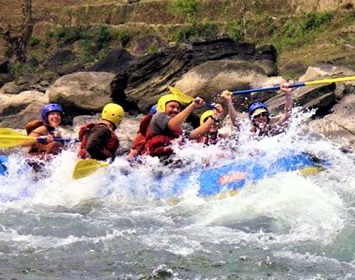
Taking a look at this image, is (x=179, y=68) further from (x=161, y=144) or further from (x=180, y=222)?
(x=180, y=222)

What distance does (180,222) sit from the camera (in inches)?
283

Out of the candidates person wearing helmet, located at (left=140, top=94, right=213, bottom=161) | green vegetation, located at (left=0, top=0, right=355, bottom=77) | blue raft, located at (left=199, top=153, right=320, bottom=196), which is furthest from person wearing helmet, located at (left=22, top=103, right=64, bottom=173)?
green vegetation, located at (left=0, top=0, right=355, bottom=77)

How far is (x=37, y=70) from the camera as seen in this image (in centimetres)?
3731

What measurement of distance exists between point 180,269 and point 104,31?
36.4 metres

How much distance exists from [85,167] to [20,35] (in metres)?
38.6

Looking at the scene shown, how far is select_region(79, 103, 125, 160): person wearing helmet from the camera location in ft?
29.0

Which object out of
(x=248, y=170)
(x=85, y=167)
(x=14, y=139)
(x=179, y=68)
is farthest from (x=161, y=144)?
(x=179, y=68)

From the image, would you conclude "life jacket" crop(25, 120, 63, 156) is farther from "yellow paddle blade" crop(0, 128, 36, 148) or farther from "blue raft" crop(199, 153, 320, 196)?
"blue raft" crop(199, 153, 320, 196)

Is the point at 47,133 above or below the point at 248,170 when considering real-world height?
below

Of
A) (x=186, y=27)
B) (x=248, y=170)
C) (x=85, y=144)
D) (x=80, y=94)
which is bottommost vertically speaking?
(x=186, y=27)

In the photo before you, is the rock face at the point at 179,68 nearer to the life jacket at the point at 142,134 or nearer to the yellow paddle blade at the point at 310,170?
the life jacket at the point at 142,134

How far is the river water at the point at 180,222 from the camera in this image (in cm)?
552

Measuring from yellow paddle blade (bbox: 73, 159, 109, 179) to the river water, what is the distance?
16 cm

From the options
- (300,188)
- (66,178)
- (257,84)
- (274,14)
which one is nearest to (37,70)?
(274,14)
